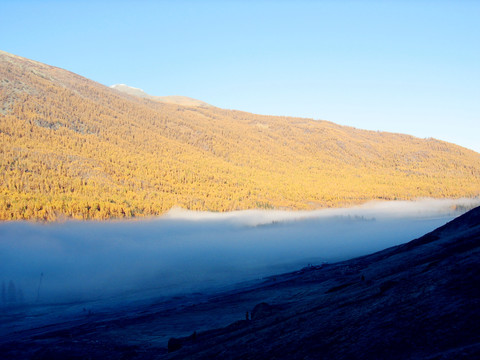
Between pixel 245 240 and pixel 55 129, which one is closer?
pixel 55 129

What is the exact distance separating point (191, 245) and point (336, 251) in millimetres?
60979

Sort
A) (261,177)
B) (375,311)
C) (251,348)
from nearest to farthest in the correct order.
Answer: (375,311)
(251,348)
(261,177)

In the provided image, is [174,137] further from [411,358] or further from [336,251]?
[411,358]

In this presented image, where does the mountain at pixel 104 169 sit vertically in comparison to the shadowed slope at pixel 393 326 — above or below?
above

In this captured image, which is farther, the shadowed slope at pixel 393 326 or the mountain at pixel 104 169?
the mountain at pixel 104 169

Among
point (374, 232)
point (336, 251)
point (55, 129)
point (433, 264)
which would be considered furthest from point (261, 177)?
point (433, 264)

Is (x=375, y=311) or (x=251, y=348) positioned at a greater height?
(x=375, y=311)

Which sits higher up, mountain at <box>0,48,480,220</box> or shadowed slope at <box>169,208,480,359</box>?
mountain at <box>0,48,480,220</box>

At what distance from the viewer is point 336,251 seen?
566 feet

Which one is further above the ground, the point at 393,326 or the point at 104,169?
the point at 104,169

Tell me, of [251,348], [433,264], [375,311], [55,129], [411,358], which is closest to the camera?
[411,358]

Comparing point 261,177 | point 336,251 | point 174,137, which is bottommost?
point 336,251

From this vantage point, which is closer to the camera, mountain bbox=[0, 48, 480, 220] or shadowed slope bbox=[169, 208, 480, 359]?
shadowed slope bbox=[169, 208, 480, 359]

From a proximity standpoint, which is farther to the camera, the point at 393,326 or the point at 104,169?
the point at 104,169
